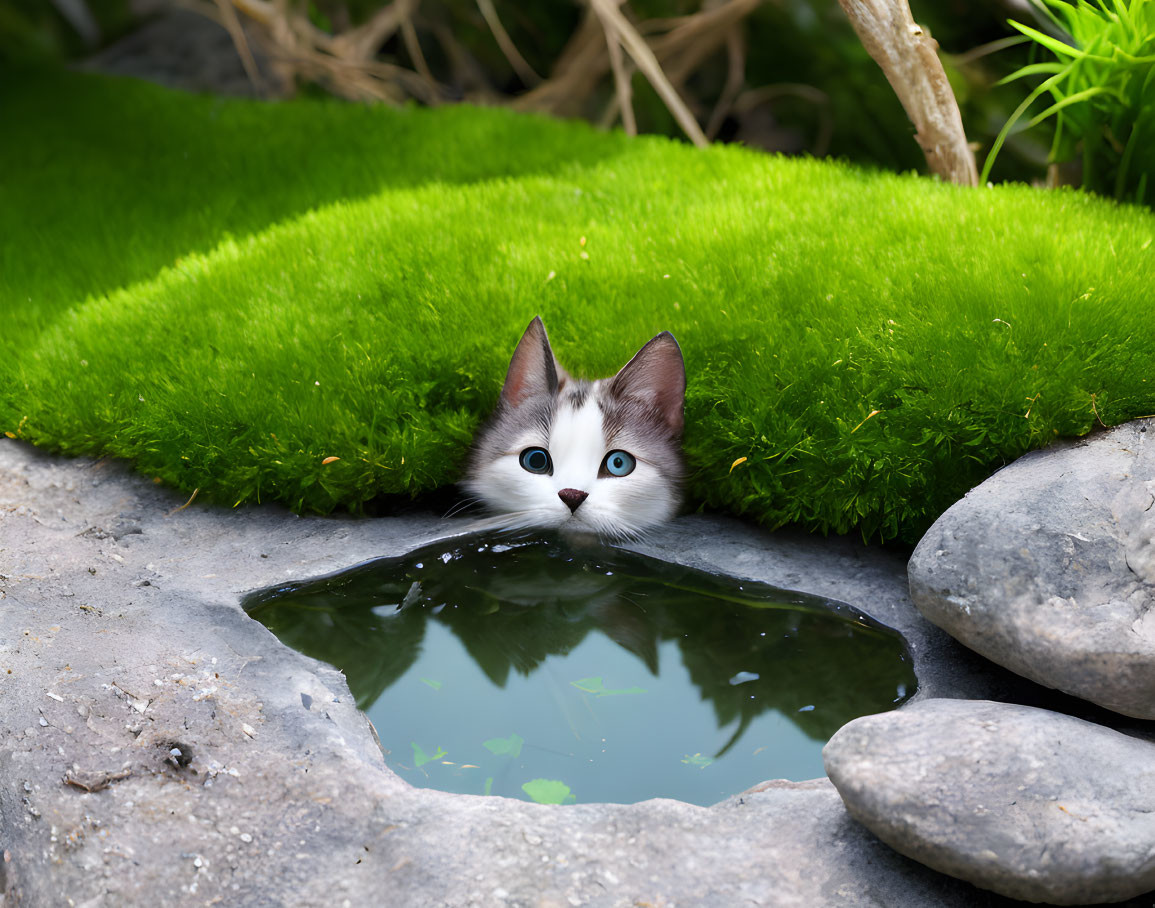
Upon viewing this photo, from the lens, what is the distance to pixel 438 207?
385 centimetres

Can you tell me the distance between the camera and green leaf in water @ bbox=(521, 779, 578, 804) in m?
1.87

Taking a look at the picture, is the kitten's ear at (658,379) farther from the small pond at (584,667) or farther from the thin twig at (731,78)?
the thin twig at (731,78)

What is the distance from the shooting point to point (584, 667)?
225 cm

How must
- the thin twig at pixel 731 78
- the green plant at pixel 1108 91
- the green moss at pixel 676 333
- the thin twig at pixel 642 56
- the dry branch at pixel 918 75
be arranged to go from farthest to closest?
the thin twig at pixel 731 78 → the thin twig at pixel 642 56 → the dry branch at pixel 918 75 → the green plant at pixel 1108 91 → the green moss at pixel 676 333

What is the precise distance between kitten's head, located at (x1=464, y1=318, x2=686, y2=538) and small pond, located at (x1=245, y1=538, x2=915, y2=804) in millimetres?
141

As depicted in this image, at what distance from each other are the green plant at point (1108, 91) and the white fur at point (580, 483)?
2.16 m

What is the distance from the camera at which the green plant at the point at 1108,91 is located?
362 centimetres

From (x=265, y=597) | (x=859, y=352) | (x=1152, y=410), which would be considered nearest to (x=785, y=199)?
(x=859, y=352)

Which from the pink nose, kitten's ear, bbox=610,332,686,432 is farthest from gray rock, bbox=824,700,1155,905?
kitten's ear, bbox=610,332,686,432

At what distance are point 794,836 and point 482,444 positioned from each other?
4.90 feet

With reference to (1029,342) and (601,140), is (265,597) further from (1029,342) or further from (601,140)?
(601,140)

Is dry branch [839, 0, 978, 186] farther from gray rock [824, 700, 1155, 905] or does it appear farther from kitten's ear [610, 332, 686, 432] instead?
gray rock [824, 700, 1155, 905]

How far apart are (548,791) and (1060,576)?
1164 millimetres

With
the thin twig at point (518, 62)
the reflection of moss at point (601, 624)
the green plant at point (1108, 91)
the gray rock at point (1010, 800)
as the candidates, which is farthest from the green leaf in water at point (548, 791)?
the thin twig at point (518, 62)
